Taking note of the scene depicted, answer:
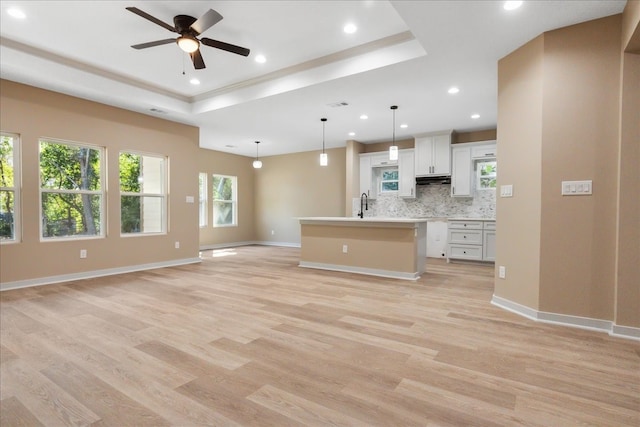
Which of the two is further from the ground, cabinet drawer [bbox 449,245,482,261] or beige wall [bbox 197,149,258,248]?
beige wall [bbox 197,149,258,248]

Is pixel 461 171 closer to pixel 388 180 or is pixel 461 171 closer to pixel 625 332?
pixel 388 180

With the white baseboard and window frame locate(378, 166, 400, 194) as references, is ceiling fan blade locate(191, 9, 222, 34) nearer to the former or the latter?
the white baseboard

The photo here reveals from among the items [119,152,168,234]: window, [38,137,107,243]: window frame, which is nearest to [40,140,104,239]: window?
[38,137,107,243]: window frame

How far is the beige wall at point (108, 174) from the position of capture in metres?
4.21

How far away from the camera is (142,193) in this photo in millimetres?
5668

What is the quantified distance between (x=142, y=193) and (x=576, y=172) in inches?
246

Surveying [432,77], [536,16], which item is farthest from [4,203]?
[536,16]

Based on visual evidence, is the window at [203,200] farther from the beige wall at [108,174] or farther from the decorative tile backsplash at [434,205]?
the decorative tile backsplash at [434,205]

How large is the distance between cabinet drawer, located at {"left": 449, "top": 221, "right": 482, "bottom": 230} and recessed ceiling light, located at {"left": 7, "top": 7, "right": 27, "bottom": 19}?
6912 millimetres

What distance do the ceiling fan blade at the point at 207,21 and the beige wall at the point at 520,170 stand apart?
119 inches

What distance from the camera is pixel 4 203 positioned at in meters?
4.14

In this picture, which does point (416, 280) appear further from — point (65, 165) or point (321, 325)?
point (65, 165)

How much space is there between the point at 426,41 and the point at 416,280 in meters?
3.14

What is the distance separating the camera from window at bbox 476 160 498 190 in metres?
6.54
